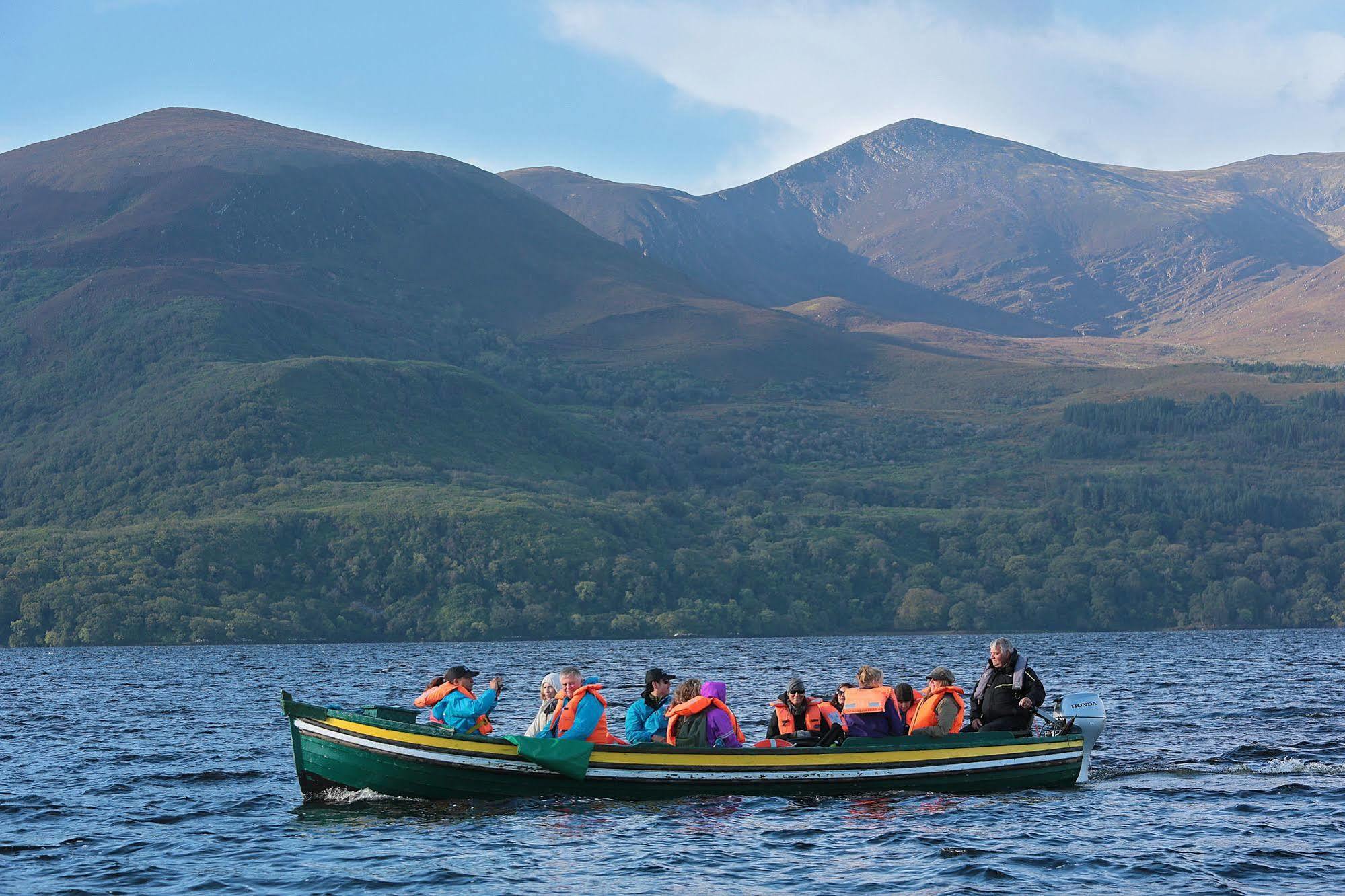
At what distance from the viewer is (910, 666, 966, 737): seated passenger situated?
3173 centimetres

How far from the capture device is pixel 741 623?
650 ft

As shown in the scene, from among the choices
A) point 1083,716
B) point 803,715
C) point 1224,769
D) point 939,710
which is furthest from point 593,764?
point 1224,769

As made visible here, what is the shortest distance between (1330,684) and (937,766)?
45.3m

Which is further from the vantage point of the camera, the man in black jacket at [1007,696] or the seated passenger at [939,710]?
the man in black jacket at [1007,696]

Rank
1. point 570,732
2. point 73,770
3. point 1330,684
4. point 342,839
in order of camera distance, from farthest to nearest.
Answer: point 1330,684 → point 73,770 → point 570,732 → point 342,839

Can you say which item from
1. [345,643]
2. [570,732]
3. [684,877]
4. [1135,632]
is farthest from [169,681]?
[1135,632]

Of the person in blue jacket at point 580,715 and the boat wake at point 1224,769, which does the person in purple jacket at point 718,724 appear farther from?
the boat wake at point 1224,769

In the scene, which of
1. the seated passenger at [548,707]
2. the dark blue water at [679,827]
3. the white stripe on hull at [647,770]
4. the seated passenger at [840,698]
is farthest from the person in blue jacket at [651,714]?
the seated passenger at [840,698]

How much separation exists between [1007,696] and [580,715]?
380 inches

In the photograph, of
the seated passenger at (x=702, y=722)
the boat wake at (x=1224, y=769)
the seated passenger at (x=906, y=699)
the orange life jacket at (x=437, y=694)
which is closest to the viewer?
the seated passenger at (x=702, y=722)

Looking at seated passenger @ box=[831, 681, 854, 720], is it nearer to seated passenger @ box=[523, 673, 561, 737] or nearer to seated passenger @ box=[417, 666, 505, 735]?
seated passenger @ box=[523, 673, 561, 737]

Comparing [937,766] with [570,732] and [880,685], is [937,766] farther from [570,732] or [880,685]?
[570,732]

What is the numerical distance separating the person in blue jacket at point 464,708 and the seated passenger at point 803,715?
6.20 meters

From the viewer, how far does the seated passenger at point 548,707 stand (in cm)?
3053
